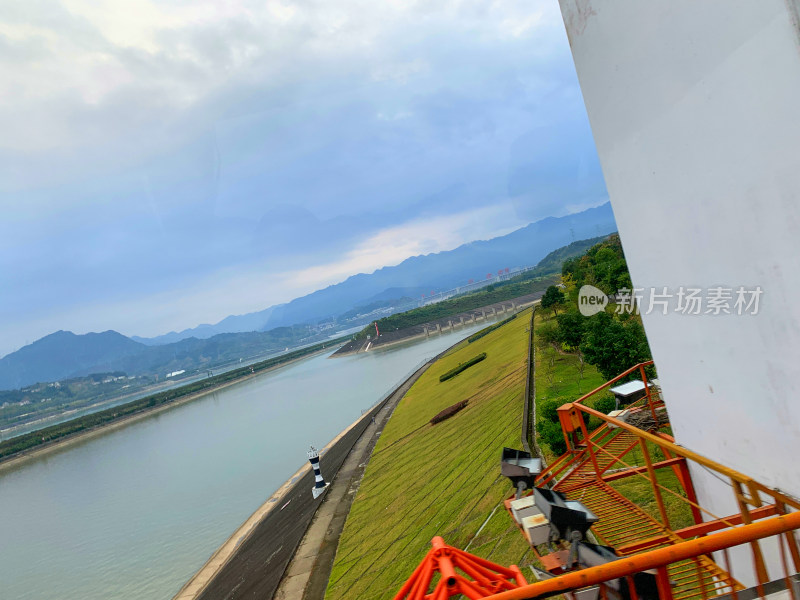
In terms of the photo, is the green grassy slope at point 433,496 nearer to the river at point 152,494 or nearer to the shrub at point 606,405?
the shrub at point 606,405

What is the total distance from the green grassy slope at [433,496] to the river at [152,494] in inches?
286

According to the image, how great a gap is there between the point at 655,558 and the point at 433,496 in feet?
33.3

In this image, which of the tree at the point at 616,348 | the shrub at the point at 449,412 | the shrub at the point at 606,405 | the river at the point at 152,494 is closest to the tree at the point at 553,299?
Result: the shrub at the point at 449,412

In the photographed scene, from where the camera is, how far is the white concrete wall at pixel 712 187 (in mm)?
2393

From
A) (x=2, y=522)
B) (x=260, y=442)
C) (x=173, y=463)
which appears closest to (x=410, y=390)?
(x=260, y=442)

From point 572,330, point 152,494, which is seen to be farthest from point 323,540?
point 152,494

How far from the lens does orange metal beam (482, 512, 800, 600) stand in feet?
5.84

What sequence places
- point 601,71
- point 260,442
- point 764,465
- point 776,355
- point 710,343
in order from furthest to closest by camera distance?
point 260,442 < point 601,71 < point 710,343 < point 764,465 < point 776,355

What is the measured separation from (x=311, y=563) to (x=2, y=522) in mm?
28637

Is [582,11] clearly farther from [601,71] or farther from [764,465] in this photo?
[764,465]

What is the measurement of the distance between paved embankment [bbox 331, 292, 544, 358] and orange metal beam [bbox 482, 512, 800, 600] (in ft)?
265

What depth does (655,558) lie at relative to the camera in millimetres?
1835

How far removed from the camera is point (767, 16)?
89.4 inches

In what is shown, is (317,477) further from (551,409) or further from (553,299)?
(553,299)
